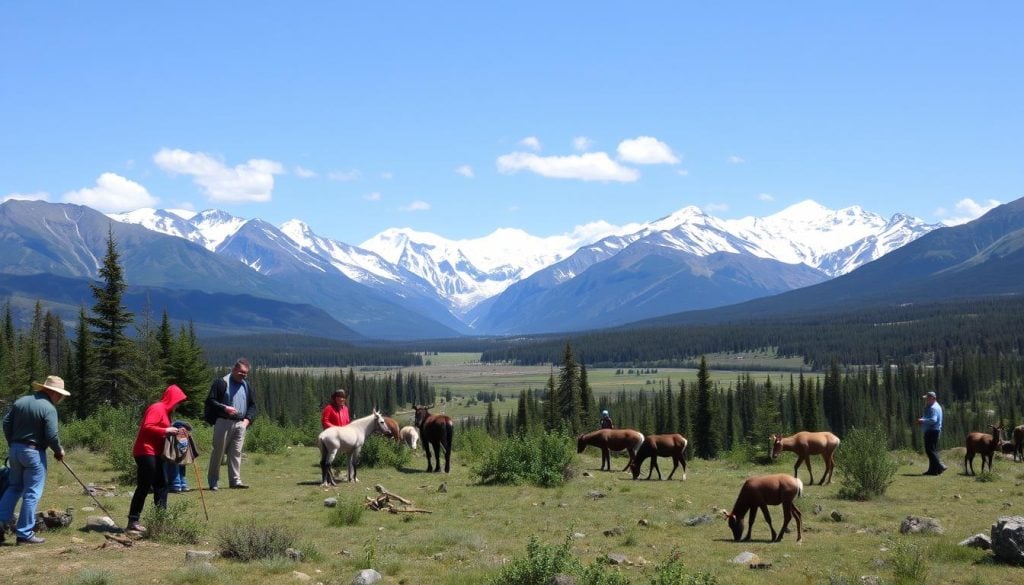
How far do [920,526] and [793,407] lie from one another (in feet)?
350

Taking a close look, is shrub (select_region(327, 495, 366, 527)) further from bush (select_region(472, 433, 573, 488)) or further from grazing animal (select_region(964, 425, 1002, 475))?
grazing animal (select_region(964, 425, 1002, 475))

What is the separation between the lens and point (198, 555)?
520 inches

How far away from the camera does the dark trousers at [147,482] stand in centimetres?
1495

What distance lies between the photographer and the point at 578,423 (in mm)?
87188

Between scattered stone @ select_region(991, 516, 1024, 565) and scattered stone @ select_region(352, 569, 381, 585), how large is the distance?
34.5ft

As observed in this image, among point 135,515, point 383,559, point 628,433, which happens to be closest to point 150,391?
point 628,433

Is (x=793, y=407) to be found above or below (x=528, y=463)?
below

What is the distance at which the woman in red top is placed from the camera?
23.6 m

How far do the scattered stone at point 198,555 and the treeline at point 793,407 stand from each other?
225 feet

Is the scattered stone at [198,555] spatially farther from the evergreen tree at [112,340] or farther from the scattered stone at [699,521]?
the evergreen tree at [112,340]

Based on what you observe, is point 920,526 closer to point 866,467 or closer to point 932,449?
point 866,467

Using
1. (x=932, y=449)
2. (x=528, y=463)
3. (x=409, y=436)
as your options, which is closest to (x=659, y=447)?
(x=528, y=463)

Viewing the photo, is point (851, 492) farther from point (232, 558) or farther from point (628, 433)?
point (232, 558)

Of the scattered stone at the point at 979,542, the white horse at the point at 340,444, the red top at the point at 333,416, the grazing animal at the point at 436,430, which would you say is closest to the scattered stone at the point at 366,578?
the white horse at the point at 340,444
